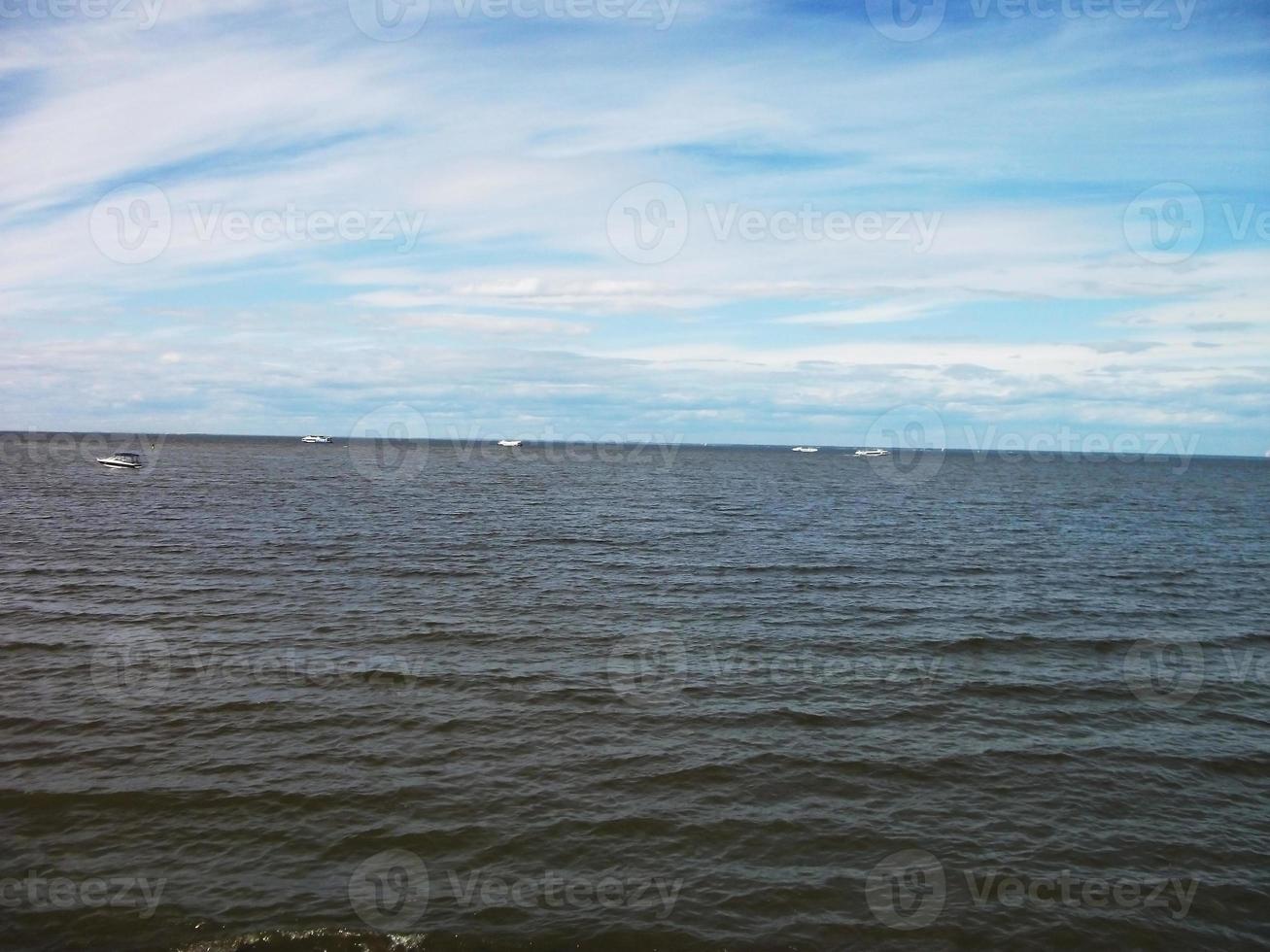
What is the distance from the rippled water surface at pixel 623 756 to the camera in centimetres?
1400

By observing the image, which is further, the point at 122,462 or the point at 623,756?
the point at 122,462

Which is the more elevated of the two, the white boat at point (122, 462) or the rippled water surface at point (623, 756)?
the white boat at point (122, 462)

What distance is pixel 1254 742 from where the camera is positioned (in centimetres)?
2164

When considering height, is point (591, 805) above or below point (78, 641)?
below

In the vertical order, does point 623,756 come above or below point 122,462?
below

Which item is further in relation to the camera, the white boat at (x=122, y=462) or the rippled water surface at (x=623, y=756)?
the white boat at (x=122, y=462)

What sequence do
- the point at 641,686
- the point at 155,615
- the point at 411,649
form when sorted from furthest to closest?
the point at 155,615 < the point at 411,649 < the point at 641,686

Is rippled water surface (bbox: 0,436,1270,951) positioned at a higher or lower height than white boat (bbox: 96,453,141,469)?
lower

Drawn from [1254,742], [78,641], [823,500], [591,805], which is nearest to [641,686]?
[591,805]

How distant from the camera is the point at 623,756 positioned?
65.0 feet

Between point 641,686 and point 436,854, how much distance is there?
10031mm

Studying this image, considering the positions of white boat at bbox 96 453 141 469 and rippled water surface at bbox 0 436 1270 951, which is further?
white boat at bbox 96 453 141 469

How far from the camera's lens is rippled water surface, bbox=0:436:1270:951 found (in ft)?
45.9

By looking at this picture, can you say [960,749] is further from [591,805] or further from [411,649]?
[411,649]
